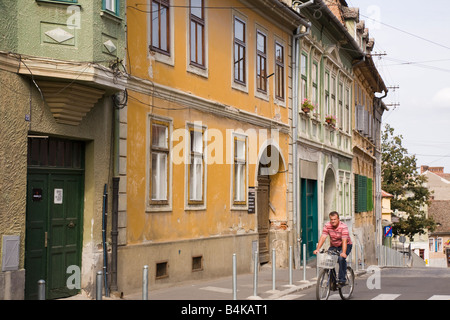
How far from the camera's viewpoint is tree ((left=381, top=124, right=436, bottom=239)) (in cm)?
5712

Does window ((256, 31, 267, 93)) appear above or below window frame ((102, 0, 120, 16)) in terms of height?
above

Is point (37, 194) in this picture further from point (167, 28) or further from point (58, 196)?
point (167, 28)

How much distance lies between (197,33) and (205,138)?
8.05 feet

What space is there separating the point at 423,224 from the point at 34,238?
4813 cm

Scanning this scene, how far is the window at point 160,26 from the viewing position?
14.8 metres

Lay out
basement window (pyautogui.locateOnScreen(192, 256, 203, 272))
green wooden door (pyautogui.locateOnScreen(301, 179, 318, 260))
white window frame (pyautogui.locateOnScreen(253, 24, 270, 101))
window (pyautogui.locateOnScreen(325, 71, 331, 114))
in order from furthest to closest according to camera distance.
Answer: window (pyautogui.locateOnScreen(325, 71, 331, 114)) < green wooden door (pyautogui.locateOnScreen(301, 179, 318, 260)) < white window frame (pyautogui.locateOnScreen(253, 24, 270, 101)) < basement window (pyautogui.locateOnScreen(192, 256, 203, 272))

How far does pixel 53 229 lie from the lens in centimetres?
1230

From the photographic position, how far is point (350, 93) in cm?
3416

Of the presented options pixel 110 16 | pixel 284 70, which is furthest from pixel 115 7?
pixel 284 70

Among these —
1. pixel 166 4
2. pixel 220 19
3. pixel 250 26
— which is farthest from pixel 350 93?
pixel 166 4

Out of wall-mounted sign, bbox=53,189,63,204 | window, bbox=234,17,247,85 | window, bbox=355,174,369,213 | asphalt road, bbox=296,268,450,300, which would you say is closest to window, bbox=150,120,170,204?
wall-mounted sign, bbox=53,189,63,204

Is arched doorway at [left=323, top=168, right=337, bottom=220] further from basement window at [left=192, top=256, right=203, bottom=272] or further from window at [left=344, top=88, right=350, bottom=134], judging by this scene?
basement window at [left=192, top=256, right=203, bottom=272]

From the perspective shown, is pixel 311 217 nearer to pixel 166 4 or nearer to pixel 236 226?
pixel 236 226

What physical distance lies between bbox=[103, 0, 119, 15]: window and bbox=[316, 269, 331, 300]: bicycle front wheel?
5.84m
